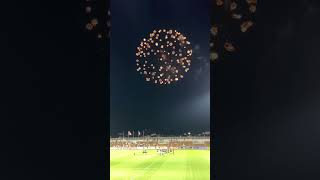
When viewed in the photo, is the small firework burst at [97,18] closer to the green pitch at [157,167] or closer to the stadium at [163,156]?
the stadium at [163,156]

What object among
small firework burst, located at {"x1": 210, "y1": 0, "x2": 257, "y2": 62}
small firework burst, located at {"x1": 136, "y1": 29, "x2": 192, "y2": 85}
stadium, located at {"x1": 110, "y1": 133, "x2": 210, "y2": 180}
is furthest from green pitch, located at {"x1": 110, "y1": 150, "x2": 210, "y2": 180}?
small firework burst, located at {"x1": 210, "y1": 0, "x2": 257, "y2": 62}

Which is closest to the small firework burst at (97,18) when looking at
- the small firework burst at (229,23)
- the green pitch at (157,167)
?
the small firework burst at (229,23)

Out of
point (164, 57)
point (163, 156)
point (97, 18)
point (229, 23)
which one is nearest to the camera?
point (229, 23)

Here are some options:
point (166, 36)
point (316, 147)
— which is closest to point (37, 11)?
point (166, 36)

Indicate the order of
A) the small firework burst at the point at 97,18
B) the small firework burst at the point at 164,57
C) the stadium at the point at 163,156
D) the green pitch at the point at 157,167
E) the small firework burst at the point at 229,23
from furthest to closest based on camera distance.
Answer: the green pitch at the point at 157,167, the stadium at the point at 163,156, the small firework burst at the point at 164,57, the small firework burst at the point at 97,18, the small firework burst at the point at 229,23

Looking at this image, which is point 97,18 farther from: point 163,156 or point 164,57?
point 163,156

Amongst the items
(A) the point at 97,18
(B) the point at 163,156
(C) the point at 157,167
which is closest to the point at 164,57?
(A) the point at 97,18

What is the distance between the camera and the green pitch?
22.4ft

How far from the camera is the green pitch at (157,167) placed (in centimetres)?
681

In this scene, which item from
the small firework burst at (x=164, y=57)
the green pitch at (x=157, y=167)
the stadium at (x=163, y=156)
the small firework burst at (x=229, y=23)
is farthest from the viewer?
the green pitch at (x=157, y=167)

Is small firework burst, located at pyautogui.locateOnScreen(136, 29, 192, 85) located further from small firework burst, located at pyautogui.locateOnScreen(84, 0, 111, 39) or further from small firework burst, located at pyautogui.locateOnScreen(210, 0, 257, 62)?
small firework burst, located at pyautogui.locateOnScreen(210, 0, 257, 62)

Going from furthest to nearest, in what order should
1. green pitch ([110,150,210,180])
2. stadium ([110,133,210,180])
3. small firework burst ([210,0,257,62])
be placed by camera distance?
green pitch ([110,150,210,180]) < stadium ([110,133,210,180]) < small firework burst ([210,0,257,62])

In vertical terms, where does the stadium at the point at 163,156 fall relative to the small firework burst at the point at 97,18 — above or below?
below

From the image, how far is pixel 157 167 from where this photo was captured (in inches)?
370
